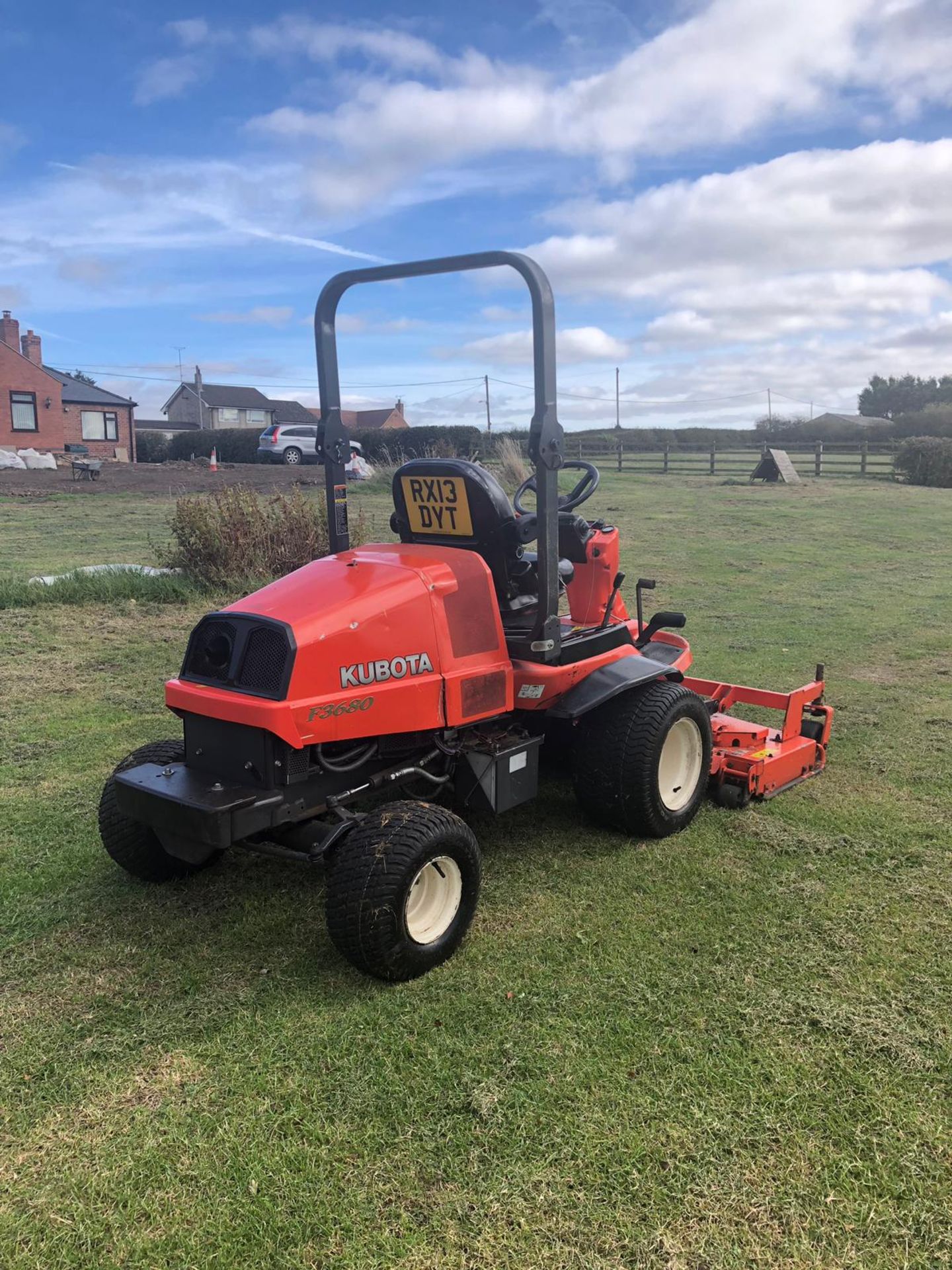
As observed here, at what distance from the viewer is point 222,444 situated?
40.7 m

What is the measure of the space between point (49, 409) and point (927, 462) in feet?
106

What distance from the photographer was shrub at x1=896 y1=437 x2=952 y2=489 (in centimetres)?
2442

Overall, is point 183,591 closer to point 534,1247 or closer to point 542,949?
point 542,949

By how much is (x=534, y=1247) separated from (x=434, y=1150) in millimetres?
370

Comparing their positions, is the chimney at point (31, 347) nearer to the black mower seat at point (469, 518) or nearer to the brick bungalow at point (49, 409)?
the brick bungalow at point (49, 409)

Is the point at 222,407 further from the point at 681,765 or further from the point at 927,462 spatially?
the point at 681,765

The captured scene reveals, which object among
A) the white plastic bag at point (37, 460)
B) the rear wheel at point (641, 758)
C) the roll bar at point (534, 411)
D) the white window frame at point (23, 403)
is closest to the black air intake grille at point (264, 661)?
the roll bar at point (534, 411)

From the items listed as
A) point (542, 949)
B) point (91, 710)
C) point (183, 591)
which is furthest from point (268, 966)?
point (183, 591)

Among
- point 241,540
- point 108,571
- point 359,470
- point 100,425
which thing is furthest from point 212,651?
point 100,425

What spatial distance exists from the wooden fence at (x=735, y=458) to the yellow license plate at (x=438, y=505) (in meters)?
24.1

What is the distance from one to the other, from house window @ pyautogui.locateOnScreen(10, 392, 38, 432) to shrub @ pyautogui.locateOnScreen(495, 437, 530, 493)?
25470mm

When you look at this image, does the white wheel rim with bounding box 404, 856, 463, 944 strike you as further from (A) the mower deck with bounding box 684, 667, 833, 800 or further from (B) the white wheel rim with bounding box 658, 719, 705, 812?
(A) the mower deck with bounding box 684, 667, 833, 800

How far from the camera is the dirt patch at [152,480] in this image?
68.6ft

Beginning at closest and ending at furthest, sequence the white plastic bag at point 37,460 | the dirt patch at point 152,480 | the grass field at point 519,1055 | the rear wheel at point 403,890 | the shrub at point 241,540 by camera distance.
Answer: the grass field at point 519,1055 → the rear wheel at point 403,890 → the shrub at point 241,540 → the dirt patch at point 152,480 → the white plastic bag at point 37,460
